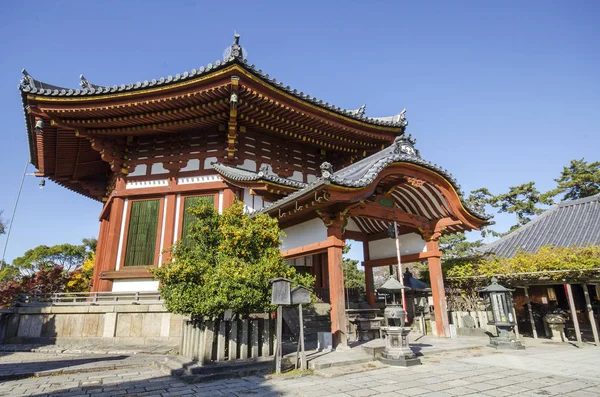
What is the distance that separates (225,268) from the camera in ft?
21.2

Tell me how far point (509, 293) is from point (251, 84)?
10109 millimetres

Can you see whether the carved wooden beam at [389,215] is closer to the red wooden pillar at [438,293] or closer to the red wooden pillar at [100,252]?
the red wooden pillar at [438,293]

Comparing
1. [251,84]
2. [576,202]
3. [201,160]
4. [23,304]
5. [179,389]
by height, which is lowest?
[179,389]

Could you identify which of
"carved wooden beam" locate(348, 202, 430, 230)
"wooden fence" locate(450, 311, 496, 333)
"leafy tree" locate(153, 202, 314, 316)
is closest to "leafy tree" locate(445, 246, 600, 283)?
"wooden fence" locate(450, 311, 496, 333)

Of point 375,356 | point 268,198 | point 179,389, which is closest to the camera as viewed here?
point 179,389

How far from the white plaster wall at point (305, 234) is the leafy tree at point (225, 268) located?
1608 mm

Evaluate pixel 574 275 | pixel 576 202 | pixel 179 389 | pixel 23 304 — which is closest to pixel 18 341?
pixel 23 304

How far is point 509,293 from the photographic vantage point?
9.70 metres

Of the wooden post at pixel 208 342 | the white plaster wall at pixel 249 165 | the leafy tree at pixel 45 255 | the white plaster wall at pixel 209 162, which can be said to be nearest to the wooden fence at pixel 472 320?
the wooden post at pixel 208 342

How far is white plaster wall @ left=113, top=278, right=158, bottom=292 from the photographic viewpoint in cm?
1186

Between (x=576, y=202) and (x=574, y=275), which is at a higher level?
(x=576, y=202)

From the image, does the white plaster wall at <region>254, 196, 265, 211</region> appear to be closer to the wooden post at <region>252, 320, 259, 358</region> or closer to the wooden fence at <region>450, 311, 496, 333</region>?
the wooden post at <region>252, 320, 259, 358</region>

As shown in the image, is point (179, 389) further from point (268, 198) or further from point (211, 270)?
point (268, 198)

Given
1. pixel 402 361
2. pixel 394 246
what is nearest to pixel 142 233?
pixel 394 246
